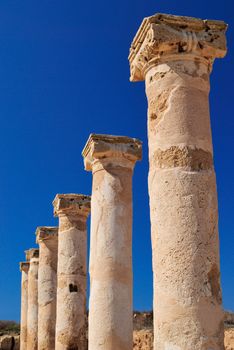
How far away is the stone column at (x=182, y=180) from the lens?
25.3 ft

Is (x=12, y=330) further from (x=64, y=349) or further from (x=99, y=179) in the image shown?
(x=99, y=179)

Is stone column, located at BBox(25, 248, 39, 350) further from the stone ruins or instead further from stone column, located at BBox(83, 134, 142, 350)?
the stone ruins

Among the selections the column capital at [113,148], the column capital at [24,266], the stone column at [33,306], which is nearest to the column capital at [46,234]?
the stone column at [33,306]

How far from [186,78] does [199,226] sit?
2527mm

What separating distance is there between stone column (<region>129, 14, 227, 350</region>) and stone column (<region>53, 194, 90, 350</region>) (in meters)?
10.7

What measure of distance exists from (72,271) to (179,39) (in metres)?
12.0

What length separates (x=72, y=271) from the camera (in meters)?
18.8

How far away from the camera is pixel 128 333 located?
1252 cm

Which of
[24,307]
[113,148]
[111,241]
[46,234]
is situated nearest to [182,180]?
[111,241]

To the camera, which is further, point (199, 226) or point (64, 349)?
point (64, 349)

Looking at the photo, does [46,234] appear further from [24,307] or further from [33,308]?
[24,307]

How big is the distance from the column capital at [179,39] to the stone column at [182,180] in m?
0.02

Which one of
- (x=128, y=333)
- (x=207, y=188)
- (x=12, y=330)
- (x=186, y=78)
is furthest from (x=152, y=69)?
(x=12, y=330)

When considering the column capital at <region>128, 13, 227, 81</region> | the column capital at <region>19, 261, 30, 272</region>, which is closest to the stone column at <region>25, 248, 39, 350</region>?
the column capital at <region>19, 261, 30, 272</region>
